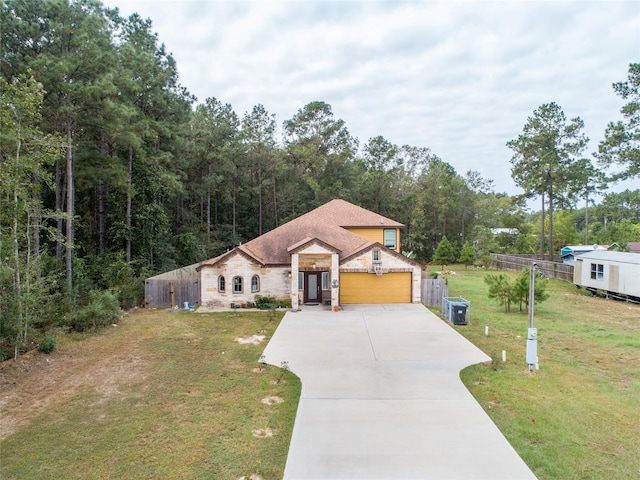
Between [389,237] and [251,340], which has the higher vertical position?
[389,237]

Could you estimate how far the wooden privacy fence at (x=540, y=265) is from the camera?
3028 cm

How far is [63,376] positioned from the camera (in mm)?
11125

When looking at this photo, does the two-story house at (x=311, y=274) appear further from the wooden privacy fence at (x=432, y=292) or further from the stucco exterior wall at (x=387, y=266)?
the wooden privacy fence at (x=432, y=292)

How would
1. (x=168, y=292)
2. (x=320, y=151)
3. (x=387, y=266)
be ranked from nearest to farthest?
(x=168, y=292), (x=387, y=266), (x=320, y=151)

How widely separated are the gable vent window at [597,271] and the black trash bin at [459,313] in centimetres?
1255

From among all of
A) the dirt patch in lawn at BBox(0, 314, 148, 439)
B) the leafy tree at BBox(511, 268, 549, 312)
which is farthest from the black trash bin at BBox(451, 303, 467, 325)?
the dirt patch in lawn at BBox(0, 314, 148, 439)

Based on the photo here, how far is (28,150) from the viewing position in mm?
12789

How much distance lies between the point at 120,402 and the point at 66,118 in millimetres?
13236

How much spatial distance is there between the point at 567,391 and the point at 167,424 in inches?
362

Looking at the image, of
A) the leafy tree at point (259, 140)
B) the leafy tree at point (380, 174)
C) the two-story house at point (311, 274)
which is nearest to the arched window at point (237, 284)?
the two-story house at point (311, 274)

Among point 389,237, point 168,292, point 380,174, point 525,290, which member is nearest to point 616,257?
point 525,290

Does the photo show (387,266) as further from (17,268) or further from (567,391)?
(17,268)

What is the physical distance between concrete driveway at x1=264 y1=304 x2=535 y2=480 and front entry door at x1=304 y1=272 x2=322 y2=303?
19.0ft

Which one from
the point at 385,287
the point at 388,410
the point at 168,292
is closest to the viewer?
the point at 388,410
